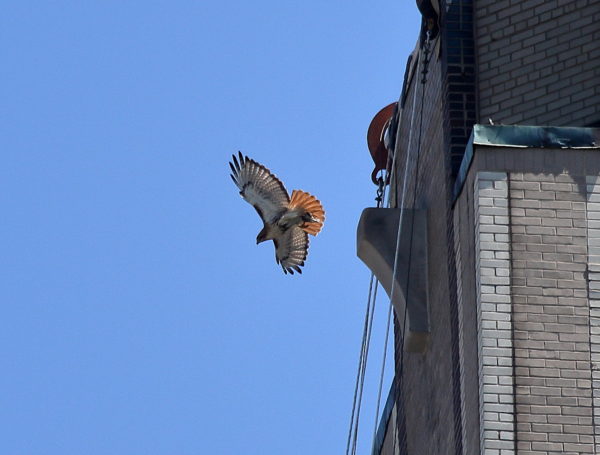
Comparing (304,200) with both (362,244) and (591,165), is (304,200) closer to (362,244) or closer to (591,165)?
(362,244)

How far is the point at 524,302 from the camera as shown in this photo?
16.3m

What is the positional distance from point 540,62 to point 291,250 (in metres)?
8.56

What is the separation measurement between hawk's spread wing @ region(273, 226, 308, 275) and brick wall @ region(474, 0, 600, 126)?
25.4ft

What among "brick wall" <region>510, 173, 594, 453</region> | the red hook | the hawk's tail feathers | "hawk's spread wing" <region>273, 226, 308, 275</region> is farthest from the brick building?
"hawk's spread wing" <region>273, 226, 308, 275</region>

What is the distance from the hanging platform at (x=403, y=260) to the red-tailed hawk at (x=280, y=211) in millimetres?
5876

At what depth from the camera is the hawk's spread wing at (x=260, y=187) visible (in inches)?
1027

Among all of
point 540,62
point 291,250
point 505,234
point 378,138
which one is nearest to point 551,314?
point 505,234

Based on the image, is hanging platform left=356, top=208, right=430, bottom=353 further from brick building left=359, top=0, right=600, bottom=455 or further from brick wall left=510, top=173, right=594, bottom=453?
brick wall left=510, top=173, right=594, bottom=453

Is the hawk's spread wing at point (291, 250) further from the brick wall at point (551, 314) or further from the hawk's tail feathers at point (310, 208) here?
the brick wall at point (551, 314)

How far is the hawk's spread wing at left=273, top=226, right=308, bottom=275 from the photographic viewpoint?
26359mm

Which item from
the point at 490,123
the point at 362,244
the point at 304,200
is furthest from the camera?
the point at 304,200

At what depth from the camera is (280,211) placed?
→ 25984mm

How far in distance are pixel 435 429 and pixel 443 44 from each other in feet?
11.0

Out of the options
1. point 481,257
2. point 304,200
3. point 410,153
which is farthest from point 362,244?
point 304,200
